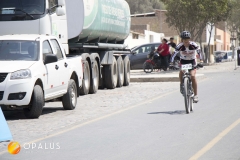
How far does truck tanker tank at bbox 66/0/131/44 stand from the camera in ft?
73.0

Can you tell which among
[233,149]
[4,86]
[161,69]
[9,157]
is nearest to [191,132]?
[233,149]

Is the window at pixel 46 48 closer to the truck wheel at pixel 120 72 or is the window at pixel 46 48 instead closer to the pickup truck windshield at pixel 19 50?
the pickup truck windshield at pixel 19 50

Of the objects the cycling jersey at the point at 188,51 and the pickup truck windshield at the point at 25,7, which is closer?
the cycling jersey at the point at 188,51

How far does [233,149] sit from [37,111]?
6.11 meters

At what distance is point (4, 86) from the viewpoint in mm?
14688

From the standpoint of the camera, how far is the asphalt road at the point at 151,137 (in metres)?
9.71

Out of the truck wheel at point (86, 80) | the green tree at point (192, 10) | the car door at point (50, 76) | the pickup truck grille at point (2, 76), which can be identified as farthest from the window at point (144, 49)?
the pickup truck grille at point (2, 76)

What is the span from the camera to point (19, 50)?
16.0 metres

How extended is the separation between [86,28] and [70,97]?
246 inches

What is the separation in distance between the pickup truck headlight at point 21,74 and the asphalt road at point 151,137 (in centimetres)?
178

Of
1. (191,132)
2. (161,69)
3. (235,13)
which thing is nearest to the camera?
(191,132)

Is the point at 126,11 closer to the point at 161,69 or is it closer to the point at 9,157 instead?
the point at 161,69

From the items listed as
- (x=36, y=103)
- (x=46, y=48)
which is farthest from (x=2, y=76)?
(x=46, y=48)

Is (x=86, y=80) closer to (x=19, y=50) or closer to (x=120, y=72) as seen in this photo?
(x=120, y=72)
